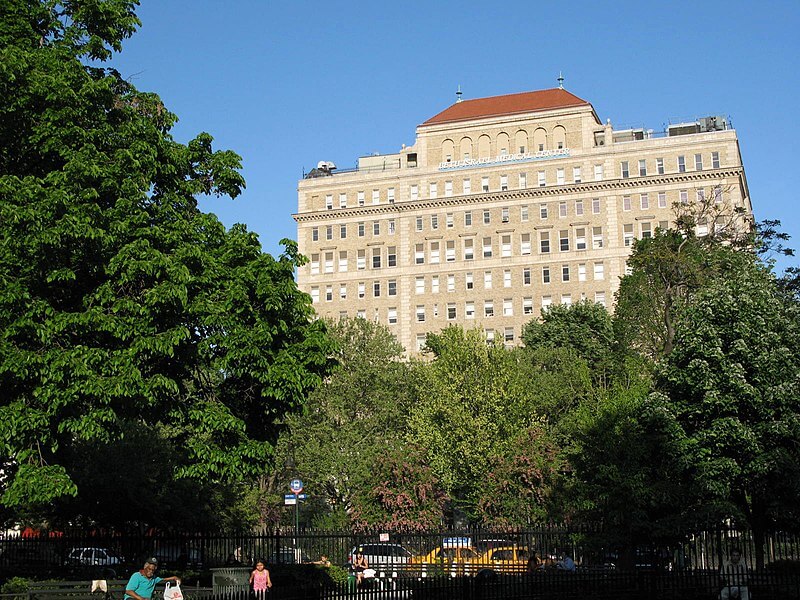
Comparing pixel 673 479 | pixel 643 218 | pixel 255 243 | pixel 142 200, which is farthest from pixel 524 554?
pixel 643 218

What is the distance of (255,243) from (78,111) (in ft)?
18.1

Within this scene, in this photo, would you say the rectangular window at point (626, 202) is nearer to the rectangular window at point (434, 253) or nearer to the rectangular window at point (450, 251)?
the rectangular window at point (450, 251)

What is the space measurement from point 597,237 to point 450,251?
49.1ft

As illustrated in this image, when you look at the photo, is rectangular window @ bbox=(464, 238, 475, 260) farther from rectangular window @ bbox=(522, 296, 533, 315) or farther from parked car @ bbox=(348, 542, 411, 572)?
parked car @ bbox=(348, 542, 411, 572)

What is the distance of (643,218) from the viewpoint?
329 feet

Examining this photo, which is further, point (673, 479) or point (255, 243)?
point (673, 479)

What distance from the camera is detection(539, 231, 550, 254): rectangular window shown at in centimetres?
10338

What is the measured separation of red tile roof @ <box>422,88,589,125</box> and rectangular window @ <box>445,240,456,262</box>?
12736mm

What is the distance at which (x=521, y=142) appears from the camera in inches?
4166

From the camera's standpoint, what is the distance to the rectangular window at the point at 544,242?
339 feet

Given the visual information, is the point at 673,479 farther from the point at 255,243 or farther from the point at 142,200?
the point at 142,200

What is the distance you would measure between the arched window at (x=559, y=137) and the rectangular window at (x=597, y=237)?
9440mm

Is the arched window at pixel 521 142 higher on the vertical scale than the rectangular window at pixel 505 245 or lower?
higher

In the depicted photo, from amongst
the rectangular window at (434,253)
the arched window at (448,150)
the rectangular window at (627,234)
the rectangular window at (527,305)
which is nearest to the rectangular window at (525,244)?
the rectangular window at (527,305)
